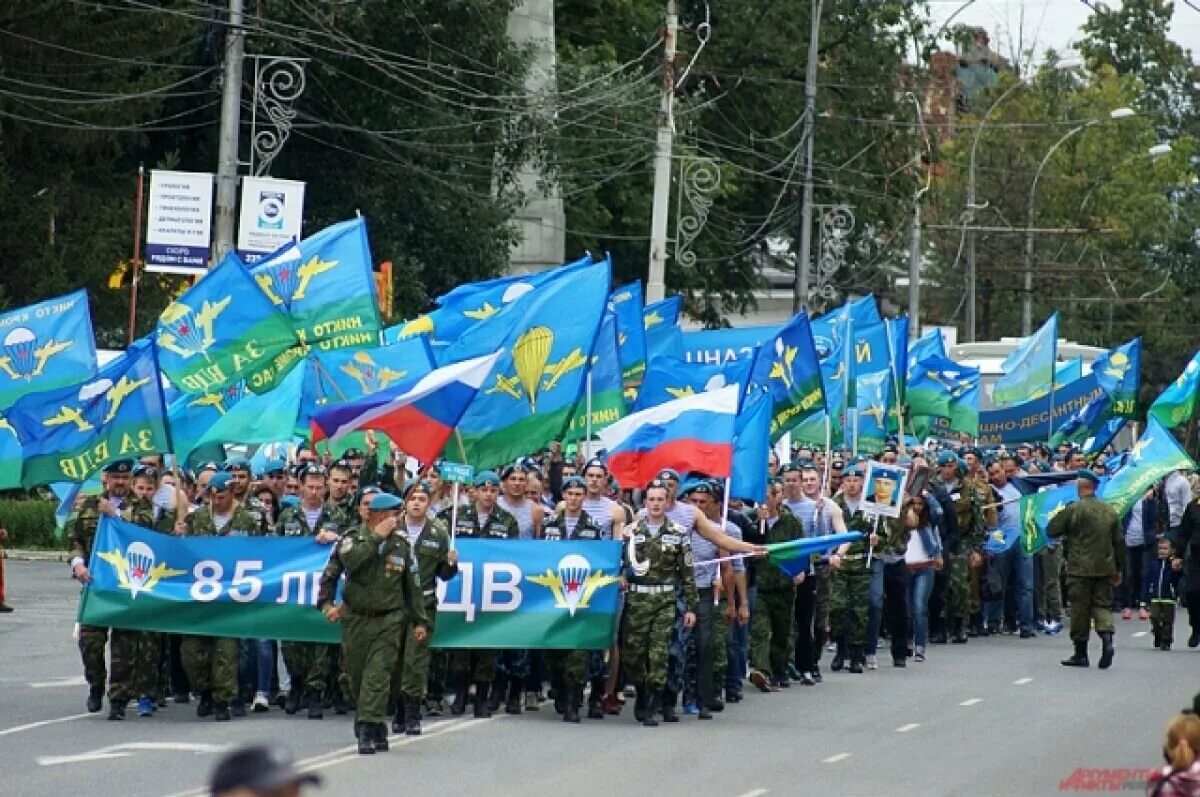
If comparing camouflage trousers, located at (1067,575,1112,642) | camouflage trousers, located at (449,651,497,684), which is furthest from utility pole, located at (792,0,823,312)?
camouflage trousers, located at (449,651,497,684)

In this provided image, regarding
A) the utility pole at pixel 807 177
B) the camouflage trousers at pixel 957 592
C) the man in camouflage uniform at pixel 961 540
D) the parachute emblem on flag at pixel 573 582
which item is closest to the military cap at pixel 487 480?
the parachute emblem on flag at pixel 573 582

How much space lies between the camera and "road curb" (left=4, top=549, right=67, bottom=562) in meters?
32.3

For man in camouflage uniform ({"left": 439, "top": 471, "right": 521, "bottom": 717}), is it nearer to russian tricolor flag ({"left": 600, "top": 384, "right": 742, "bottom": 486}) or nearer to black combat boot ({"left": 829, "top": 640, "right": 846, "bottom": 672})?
russian tricolor flag ({"left": 600, "top": 384, "right": 742, "bottom": 486})

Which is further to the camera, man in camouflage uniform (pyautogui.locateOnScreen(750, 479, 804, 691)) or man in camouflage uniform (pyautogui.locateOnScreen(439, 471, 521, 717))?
man in camouflage uniform (pyautogui.locateOnScreen(750, 479, 804, 691))

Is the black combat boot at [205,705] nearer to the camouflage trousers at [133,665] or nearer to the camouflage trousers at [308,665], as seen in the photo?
the camouflage trousers at [133,665]

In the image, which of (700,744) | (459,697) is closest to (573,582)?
(459,697)

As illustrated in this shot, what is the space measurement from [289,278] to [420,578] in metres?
6.04

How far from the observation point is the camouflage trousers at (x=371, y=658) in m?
14.4

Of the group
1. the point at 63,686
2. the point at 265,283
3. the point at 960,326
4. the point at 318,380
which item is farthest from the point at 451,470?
the point at 960,326

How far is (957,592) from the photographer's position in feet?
78.9

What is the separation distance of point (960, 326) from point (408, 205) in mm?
40848

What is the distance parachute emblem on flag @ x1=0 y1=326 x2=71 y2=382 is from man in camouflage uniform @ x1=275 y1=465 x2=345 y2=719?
10.8ft

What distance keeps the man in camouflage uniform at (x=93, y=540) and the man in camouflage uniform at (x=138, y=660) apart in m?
0.11

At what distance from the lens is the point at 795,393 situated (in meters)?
22.1
